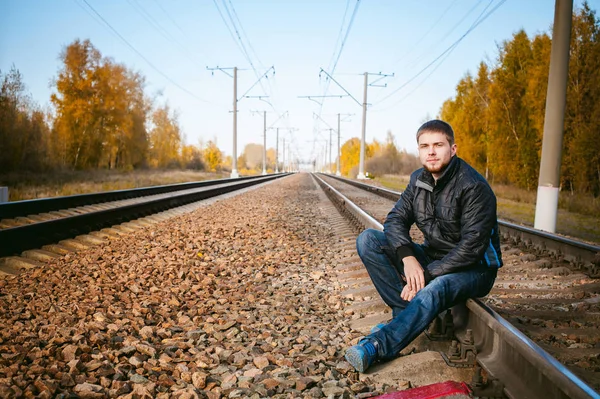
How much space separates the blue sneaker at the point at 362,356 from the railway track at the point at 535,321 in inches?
16.2

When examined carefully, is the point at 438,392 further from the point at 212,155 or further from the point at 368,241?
the point at 212,155

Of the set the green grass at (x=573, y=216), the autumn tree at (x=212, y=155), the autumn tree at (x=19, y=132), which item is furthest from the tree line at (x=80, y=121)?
the autumn tree at (x=212, y=155)

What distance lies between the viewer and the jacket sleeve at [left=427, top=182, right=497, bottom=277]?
2600mm

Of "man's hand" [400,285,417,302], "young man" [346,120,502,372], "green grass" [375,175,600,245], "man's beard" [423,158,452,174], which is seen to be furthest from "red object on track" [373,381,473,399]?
"green grass" [375,175,600,245]

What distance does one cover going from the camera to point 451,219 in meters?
2.79

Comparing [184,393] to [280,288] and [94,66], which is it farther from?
[94,66]

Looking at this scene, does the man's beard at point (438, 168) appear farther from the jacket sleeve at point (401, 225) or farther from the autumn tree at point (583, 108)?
the autumn tree at point (583, 108)

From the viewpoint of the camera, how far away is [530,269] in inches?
184

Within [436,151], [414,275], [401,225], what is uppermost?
[436,151]

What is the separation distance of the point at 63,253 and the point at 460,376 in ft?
15.7

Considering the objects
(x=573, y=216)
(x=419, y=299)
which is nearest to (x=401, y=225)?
(x=419, y=299)

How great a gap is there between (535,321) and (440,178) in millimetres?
1267

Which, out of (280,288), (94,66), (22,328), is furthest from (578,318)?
(94,66)

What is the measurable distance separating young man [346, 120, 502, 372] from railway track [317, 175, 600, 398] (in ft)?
0.72
